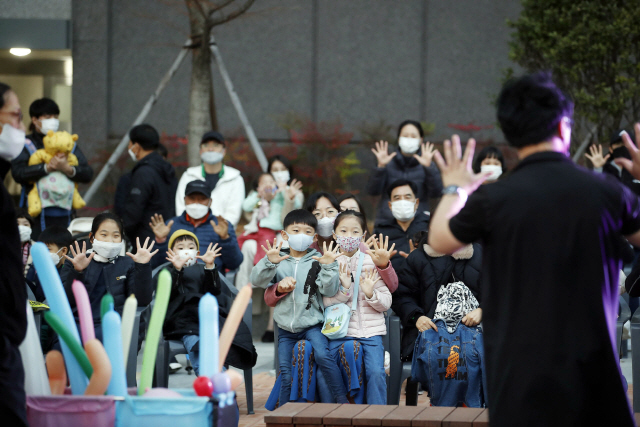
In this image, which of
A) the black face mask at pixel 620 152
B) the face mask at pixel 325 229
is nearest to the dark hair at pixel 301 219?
the face mask at pixel 325 229

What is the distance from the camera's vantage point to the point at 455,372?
4.89 meters

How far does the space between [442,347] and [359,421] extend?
1.28 meters

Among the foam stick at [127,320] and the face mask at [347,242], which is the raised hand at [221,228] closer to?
the face mask at [347,242]

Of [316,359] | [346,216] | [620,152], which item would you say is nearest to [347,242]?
[346,216]

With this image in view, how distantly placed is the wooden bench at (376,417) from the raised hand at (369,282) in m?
1.26

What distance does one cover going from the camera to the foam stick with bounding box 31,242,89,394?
293 cm

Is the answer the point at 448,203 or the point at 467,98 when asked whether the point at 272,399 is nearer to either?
the point at 448,203

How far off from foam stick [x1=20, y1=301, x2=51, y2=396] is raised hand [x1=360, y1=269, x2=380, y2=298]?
2.51 meters

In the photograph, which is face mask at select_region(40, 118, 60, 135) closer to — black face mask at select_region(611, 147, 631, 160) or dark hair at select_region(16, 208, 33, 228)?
dark hair at select_region(16, 208, 33, 228)

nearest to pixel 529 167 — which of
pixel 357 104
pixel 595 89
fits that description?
pixel 595 89

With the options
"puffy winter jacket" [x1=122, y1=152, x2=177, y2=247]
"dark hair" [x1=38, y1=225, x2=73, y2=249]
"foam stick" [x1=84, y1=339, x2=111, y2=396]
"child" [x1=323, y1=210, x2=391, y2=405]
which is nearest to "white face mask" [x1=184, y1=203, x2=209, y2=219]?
"puffy winter jacket" [x1=122, y1=152, x2=177, y2=247]

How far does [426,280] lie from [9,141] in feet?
10.2

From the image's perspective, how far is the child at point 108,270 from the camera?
17.4 ft

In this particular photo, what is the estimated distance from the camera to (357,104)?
12.7 metres
